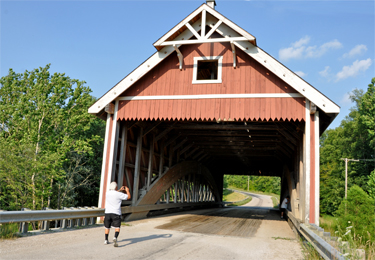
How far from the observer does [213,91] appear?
11203 millimetres

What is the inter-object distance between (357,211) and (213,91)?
5943 millimetres

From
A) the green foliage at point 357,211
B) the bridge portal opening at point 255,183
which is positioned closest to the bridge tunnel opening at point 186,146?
the green foliage at point 357,211

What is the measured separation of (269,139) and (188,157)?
18.7ft

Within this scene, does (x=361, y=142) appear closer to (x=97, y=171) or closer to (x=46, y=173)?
(x=97, y=171)

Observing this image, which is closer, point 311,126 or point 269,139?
point 311,126

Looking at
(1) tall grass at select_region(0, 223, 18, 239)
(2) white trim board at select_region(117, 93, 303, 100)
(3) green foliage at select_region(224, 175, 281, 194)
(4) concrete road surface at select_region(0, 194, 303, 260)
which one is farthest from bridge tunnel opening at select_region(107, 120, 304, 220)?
(3) green foliage at select_region(224, 175, 281, 194)

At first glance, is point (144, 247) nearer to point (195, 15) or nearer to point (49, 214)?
point (49, 214)

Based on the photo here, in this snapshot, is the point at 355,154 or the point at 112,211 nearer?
the point at 112,211

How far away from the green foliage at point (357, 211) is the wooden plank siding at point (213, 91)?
3001mm

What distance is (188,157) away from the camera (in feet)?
67.5

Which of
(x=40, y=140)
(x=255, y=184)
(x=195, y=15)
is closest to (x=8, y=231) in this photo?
(x=195, y=15)

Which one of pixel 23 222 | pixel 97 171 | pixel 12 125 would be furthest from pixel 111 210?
pixel 97 171

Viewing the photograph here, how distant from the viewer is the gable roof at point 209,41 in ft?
33.3

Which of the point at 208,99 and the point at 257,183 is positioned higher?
the point at 208,99
